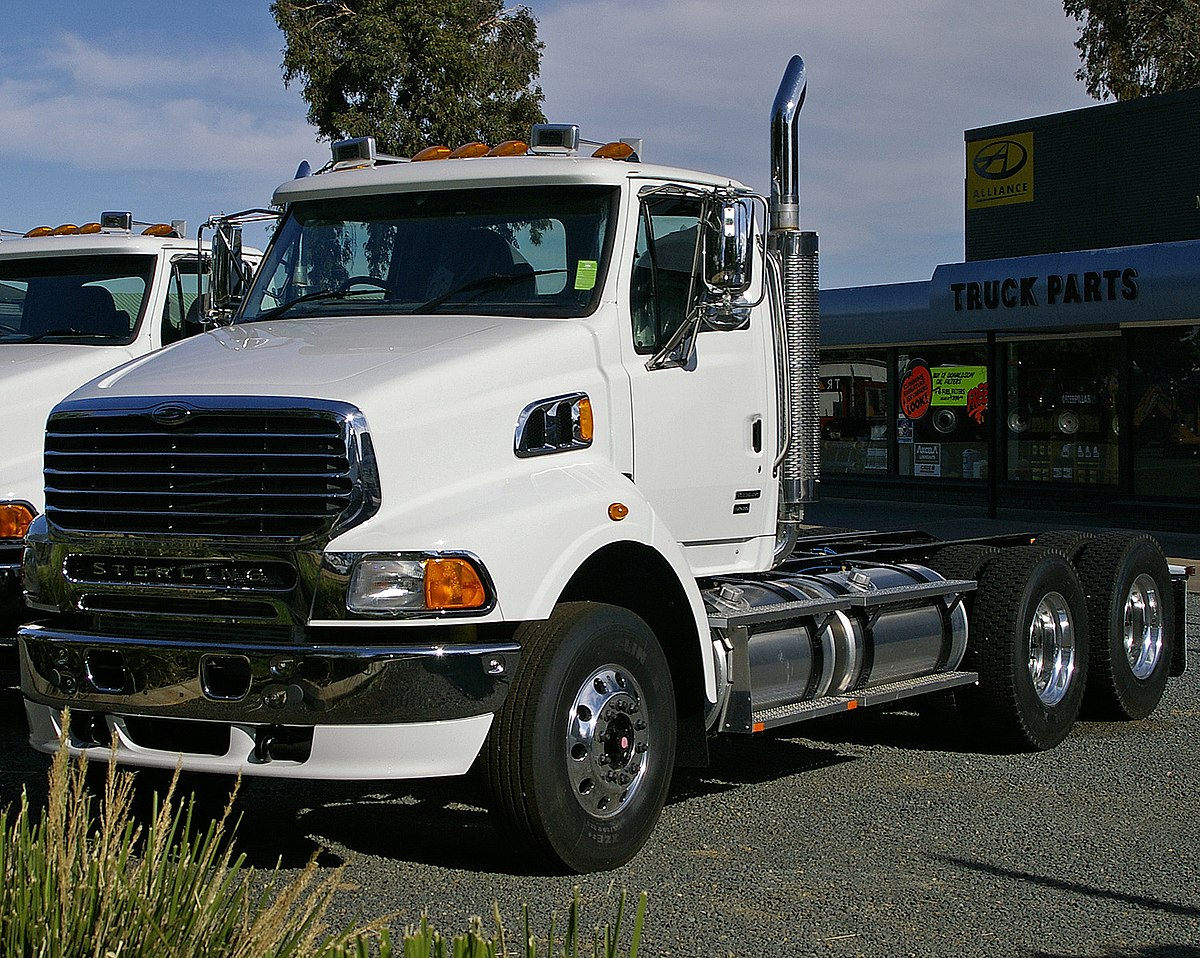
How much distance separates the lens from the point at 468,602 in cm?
544

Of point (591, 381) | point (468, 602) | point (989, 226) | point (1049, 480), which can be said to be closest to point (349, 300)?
point (591, 381)

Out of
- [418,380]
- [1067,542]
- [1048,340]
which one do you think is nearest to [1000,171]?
[1048,340]

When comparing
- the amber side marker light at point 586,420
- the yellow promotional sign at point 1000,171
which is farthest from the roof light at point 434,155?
the yellow promotional sign at point 1000,171

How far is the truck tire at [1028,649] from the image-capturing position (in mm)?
Result: 8117

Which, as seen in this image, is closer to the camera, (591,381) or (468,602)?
(468,602)

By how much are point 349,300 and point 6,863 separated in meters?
3.81

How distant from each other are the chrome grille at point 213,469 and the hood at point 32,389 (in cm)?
206

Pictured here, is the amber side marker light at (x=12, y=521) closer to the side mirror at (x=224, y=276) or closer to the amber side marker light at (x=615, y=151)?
the side mirror at (x=224, y=276)

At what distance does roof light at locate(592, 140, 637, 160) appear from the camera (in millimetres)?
6984

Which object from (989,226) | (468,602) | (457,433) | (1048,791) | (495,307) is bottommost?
(1048,791)

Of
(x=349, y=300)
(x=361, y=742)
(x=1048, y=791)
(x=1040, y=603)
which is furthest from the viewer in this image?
(x=1040, y=603)

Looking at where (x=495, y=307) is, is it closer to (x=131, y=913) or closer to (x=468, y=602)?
(x=468, y=602)

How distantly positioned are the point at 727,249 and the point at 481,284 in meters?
1.03

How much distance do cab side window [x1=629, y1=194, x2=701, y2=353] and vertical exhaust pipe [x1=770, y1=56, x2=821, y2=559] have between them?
718mm
